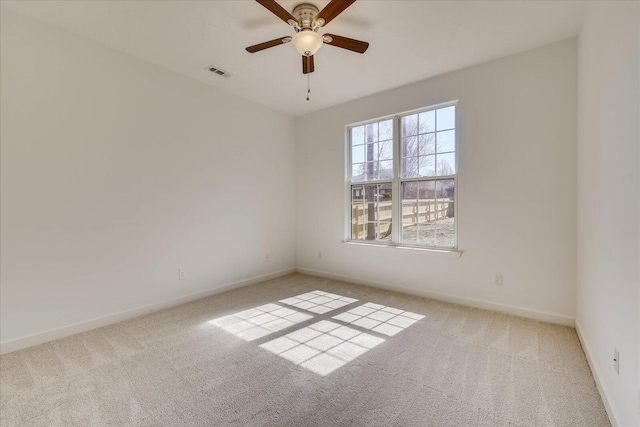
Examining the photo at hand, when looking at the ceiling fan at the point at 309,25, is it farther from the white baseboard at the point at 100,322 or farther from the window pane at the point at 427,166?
the white baseboard at the point at 100,322

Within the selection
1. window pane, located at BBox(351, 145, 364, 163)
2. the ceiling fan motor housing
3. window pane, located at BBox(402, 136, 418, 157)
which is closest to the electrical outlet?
window pane, located at BBox(402, 136, 418, 157)

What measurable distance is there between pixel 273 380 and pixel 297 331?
744 mm

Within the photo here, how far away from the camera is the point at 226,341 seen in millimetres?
2459

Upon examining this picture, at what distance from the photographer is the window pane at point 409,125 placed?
371cm

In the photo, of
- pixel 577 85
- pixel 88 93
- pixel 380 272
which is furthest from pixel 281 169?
pixel 577 85

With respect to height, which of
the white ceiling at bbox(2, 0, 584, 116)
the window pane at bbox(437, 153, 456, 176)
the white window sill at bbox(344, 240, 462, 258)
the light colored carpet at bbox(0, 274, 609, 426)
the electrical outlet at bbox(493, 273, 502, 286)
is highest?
the white ceiling at bbox(2, 0, 584, 116)

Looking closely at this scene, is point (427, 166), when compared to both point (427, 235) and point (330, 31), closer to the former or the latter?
point (427, 235)

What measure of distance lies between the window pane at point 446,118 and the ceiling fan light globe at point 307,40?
201cm

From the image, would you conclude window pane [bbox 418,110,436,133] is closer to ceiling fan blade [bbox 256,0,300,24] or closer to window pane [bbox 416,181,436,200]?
window pane [bbox 416,181,436,200]

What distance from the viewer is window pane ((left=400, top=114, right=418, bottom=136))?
3.71 meters

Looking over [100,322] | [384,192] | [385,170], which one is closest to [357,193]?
[384,192]

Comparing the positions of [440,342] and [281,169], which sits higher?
[281,169]

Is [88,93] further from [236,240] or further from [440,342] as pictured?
[440,342]

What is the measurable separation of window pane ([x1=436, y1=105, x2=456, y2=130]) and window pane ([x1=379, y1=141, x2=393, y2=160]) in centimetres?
67
